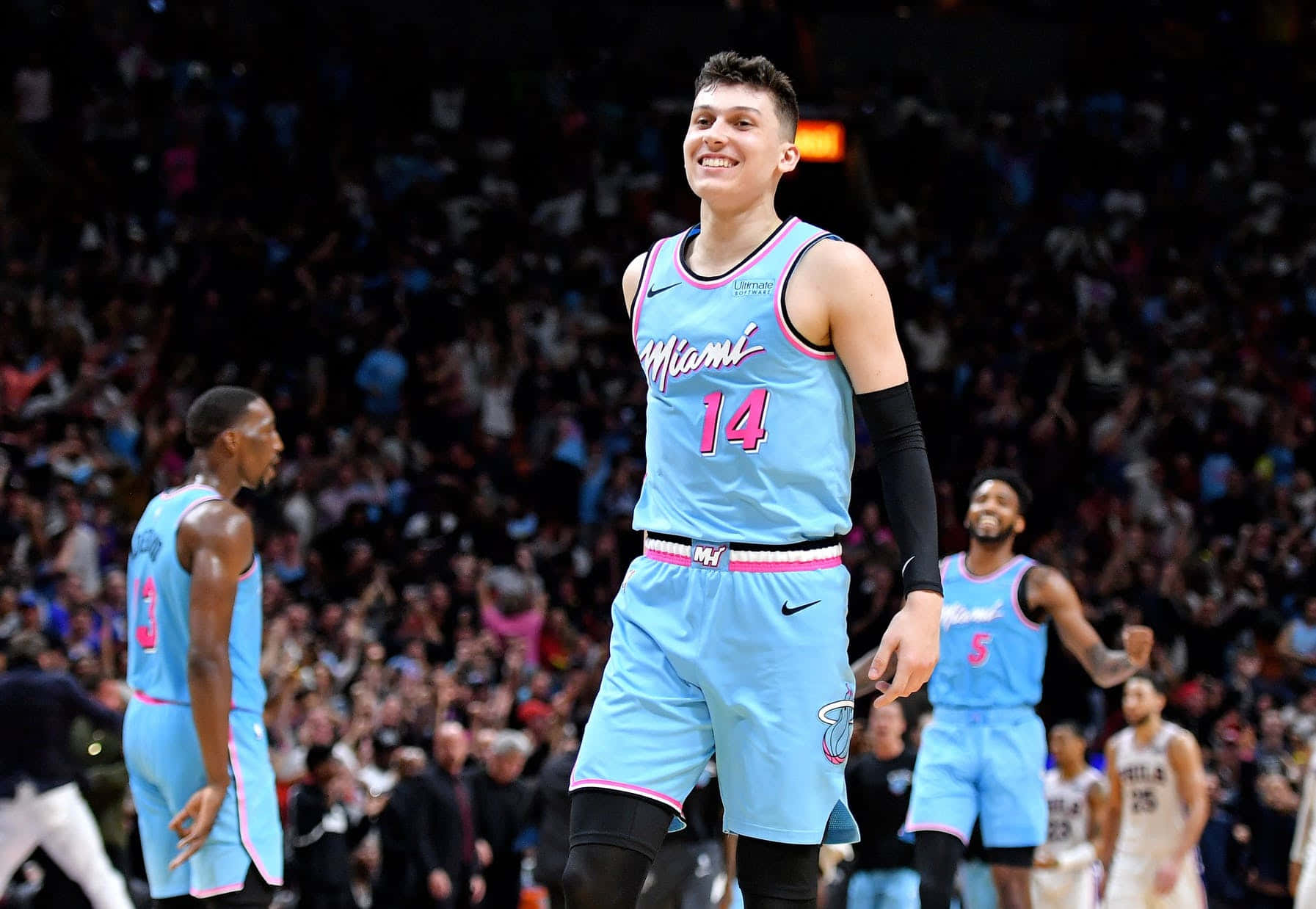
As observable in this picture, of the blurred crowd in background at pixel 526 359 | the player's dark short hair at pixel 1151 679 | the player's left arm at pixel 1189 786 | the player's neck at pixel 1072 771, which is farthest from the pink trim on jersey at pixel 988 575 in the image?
the player's neck at pixel 1072 771

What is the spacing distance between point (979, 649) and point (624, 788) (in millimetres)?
4220

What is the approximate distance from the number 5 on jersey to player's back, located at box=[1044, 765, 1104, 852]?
7.31 meters

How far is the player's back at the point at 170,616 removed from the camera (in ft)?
17.2

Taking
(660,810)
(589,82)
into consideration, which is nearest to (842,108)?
(589,82)

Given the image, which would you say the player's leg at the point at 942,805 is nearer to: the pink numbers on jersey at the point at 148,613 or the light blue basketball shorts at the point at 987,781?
the light blue basketball shorts at the point at 987,781

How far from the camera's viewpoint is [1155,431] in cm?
1672

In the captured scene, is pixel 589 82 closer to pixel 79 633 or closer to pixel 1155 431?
pixel 1155 431

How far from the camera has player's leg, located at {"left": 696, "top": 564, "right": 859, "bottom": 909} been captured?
3748mm

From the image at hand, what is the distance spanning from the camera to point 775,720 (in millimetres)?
3752

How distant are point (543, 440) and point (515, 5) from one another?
21.6ft

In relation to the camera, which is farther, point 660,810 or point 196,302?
point 196,302

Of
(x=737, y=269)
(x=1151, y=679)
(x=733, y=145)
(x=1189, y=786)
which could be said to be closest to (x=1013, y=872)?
(x=1189, y=786)

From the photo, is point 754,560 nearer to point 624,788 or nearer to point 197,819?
point 624,788

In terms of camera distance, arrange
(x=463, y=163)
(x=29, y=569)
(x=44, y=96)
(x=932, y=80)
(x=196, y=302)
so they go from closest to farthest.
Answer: (x=29, y=569)
(x=196, y=302)
(x=44, y=96)
(x=463, y=163)
(x=932, y=80)
